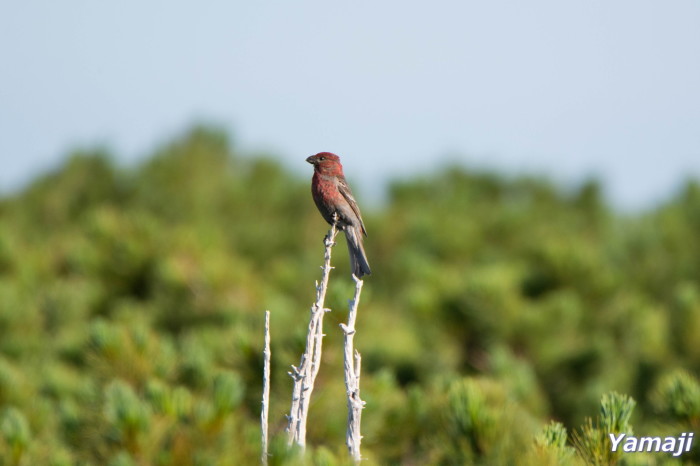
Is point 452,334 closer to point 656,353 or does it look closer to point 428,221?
point 656,353

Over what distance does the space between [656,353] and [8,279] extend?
6.38 metres

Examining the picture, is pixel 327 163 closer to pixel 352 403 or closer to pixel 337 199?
pixel 337 199

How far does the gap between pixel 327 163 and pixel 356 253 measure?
40cm

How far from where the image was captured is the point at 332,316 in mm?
→ 3744

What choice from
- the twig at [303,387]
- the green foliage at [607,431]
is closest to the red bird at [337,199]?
the twig at [303,387]

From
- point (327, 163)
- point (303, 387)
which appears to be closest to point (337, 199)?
point (327, 163)

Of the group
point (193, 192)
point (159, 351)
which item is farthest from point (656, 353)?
point (193, 192)

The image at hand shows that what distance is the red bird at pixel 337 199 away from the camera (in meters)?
4.20

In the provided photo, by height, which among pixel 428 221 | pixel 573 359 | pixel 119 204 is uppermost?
pixel 119 204

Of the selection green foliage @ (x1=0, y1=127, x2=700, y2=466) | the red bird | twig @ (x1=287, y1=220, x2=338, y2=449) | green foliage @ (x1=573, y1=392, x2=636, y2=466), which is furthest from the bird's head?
green foliage @ (x1=573, y1=392, x2=636, y2=466)

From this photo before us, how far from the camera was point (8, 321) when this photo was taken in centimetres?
788

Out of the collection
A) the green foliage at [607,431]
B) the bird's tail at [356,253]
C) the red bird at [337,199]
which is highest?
the red bird at [337,199]

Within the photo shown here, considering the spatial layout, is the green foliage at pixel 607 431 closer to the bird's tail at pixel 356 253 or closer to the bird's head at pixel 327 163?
the bird's tail at pixel 356 253

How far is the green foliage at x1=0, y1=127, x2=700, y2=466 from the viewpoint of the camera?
3.25m
